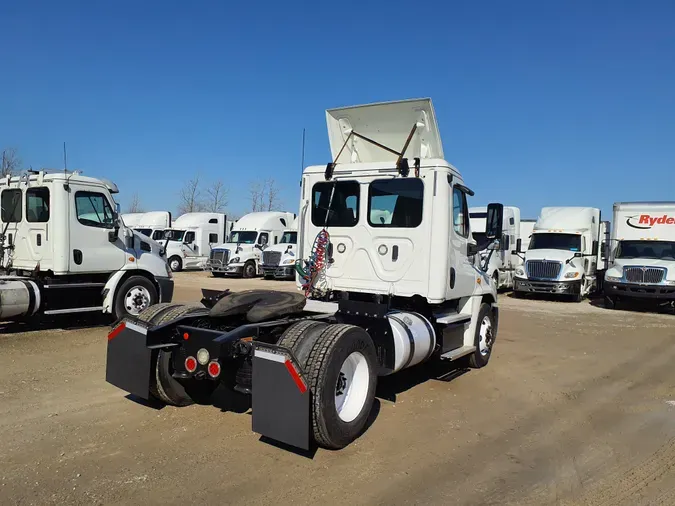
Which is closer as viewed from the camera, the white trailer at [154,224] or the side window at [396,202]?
the side window at [396,202]

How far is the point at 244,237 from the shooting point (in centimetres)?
2669

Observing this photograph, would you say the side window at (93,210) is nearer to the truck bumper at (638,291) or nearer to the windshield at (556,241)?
the truck bumper at (638,291)

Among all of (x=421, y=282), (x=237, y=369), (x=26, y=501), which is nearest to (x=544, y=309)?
(x=421, y=282)

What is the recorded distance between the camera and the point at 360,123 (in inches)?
280

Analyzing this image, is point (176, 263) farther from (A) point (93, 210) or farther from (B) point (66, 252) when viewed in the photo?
(B) point (66, 252)

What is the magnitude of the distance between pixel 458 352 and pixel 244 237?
21.0 m

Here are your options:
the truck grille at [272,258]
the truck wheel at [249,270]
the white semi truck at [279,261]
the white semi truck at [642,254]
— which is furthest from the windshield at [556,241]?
the truck wheel at [249,270]

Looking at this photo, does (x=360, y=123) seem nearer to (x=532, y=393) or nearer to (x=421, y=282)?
(x=421, y=282)

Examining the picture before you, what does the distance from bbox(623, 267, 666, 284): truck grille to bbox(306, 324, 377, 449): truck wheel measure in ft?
44.1

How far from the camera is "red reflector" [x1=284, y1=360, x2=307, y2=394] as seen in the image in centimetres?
402

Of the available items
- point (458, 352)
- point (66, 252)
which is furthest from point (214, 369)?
point (66, 252)

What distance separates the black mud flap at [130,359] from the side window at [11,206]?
21.1ft

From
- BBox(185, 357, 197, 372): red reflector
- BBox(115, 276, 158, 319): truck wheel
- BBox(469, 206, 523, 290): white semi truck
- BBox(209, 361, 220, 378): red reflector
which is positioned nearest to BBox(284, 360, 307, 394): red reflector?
BBox(209, 361, 220, 378): red reflector

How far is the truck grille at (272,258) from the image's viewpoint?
2372 centimetres
